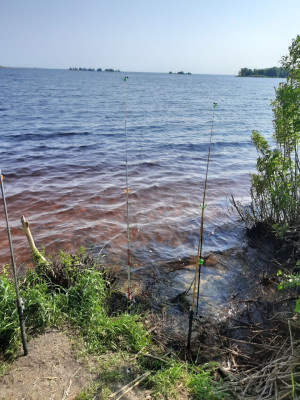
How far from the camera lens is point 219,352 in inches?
163

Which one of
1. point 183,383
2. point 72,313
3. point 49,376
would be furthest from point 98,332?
point 183,383

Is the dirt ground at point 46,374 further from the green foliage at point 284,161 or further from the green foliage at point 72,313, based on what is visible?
the green foliage at point 284,161

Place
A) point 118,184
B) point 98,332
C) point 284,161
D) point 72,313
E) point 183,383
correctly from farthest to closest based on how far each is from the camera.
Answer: point 118,184, point 284,161, point 72,313, point 98,332, point 183,383

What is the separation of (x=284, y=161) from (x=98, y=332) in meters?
4.63

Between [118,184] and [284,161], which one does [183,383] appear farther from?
[118,184]

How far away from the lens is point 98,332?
4035 millimetres

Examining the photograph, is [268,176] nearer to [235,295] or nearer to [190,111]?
[235,295]

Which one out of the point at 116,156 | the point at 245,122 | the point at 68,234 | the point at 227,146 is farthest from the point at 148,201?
the point at 245,122

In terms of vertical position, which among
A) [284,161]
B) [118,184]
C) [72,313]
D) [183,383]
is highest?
[284,161]

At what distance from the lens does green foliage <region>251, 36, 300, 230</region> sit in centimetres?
522

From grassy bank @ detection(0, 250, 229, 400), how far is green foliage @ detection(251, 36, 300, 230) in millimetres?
3184

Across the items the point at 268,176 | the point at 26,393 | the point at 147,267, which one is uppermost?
the point at 268,176

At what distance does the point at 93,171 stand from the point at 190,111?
23773 millimetres

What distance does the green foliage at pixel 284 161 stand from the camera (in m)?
5.22
